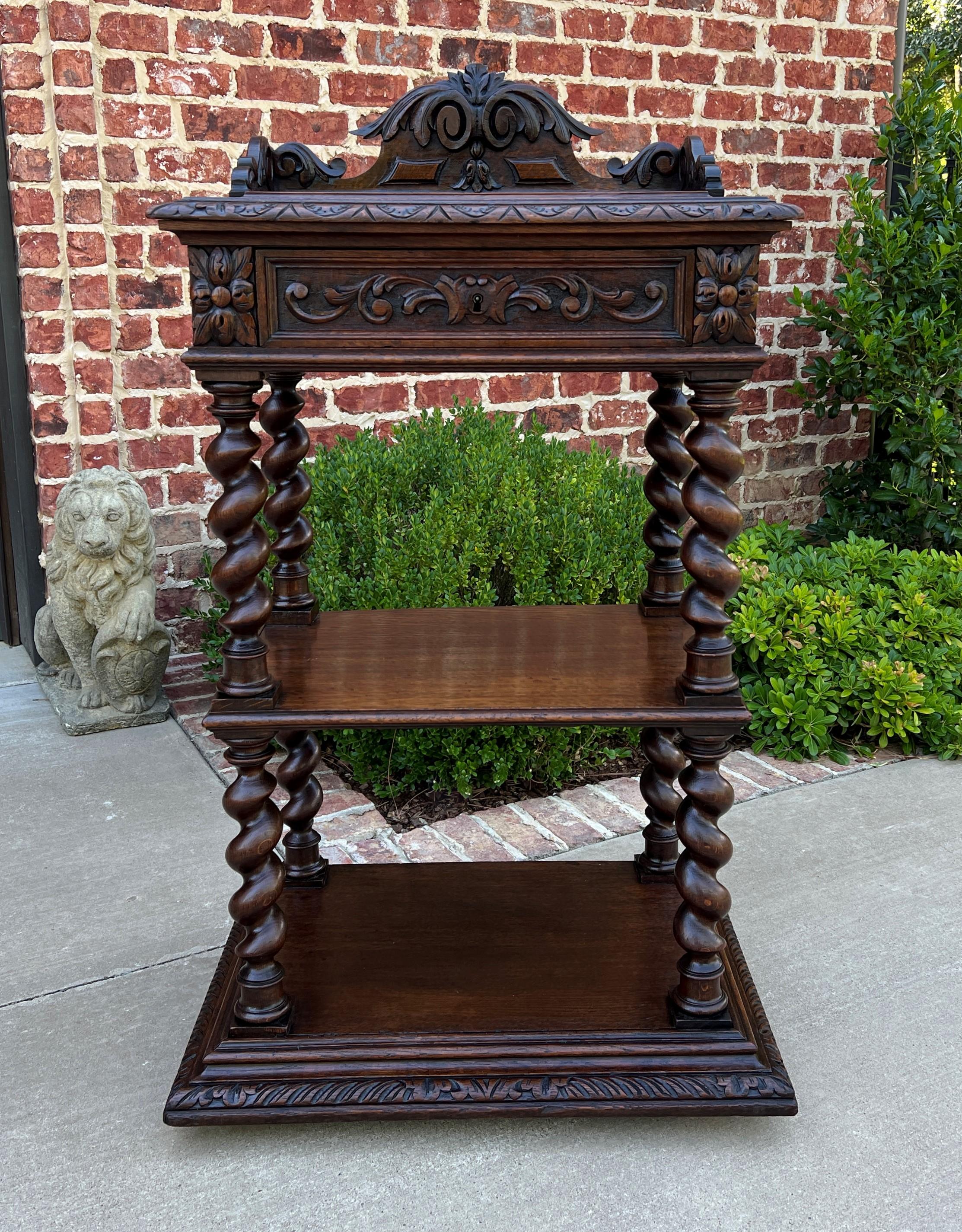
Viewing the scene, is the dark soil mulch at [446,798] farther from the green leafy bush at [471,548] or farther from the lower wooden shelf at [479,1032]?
the lower wooden shelf at [479,1032]

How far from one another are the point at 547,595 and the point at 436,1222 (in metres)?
2.00

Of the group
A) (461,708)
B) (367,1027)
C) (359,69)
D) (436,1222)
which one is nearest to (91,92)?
(359,69)

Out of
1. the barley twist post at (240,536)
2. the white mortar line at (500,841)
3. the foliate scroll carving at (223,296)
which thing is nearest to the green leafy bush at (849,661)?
the white mortar line at (500,841)

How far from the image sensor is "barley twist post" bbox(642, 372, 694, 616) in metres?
2.37

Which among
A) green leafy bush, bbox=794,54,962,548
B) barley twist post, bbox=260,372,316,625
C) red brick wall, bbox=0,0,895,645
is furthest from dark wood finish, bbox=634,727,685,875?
green leafy bush, bbox=794,54,962,548

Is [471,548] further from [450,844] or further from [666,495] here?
[666,495]

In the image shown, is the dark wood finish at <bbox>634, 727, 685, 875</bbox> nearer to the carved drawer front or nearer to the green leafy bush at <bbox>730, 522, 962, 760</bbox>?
the carved drawer front

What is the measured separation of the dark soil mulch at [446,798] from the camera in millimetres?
3355

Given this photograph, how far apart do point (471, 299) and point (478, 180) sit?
0.20 m

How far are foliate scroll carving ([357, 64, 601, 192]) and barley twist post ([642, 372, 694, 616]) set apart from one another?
62cm

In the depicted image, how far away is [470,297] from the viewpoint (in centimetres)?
184

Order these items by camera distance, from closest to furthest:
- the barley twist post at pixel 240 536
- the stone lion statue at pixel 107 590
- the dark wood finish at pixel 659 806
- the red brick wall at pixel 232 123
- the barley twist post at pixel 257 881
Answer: the barley twist post at pixel 240 536
the barley twist post at pixel 257 881
the dark wood finish at pixel 659 806
the stone lion statue at pixel 107 590
the red brick wall at pixel 232 123

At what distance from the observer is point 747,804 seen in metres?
3.39

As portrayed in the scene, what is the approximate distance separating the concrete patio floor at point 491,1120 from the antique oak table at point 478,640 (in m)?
0.09
